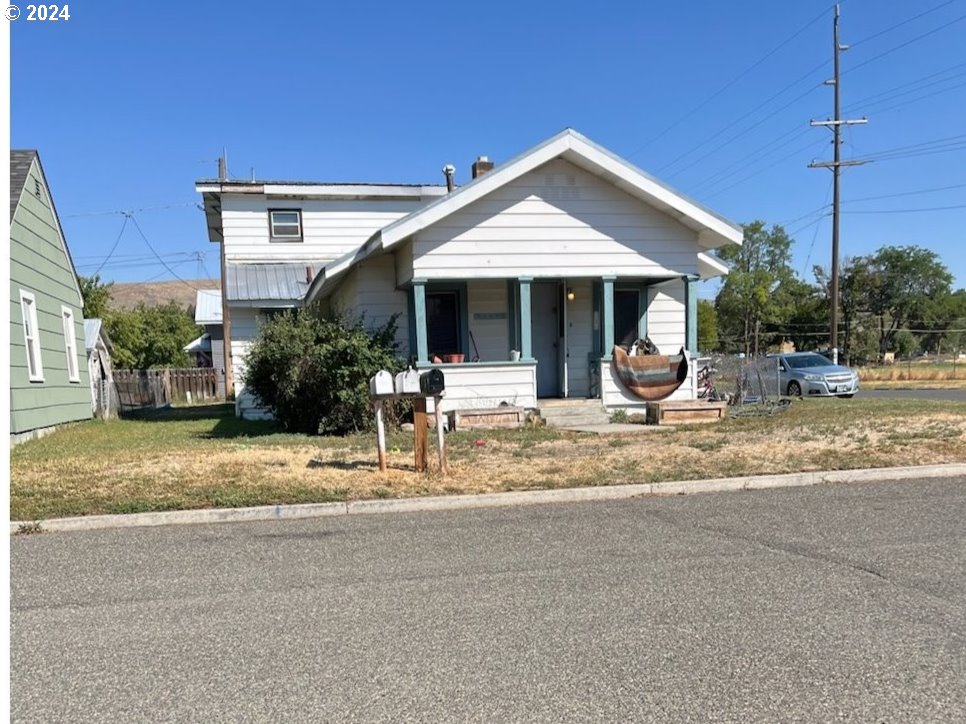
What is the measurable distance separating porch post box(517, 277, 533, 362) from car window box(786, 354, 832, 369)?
12723 millimetres

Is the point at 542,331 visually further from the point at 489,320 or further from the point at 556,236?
the point at 556,236

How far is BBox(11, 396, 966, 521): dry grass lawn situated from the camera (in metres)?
6.95

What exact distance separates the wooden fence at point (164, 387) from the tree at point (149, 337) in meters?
9.18

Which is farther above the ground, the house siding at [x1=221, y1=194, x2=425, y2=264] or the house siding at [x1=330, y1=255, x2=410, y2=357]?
the house siding at [x1=221, y1=194, x2=425, y2=264]

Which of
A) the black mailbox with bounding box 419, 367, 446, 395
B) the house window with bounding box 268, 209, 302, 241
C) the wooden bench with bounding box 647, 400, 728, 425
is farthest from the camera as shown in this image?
the house window with bounding box 268, 209, 302, 241

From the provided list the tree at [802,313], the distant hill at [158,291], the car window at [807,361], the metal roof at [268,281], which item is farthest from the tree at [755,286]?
the distant hill at [158,291]

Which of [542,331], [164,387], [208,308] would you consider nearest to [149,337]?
[208,308]

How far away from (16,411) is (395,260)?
7163 millimetres

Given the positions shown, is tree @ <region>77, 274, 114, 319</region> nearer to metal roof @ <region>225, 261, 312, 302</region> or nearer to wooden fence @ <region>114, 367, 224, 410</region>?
wooden fence @ <region>114, 367, 224, 410</region>

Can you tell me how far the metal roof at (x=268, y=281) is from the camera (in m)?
18.2

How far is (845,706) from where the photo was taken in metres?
2.92

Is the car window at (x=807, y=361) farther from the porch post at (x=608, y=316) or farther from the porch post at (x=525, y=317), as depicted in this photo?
the porch post at (x=525, y=317)

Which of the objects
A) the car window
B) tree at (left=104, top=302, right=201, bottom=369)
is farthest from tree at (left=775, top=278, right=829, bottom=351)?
tree at (left=104, top=302, right=201, bottom=369)

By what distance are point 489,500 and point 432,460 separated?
202 cm
